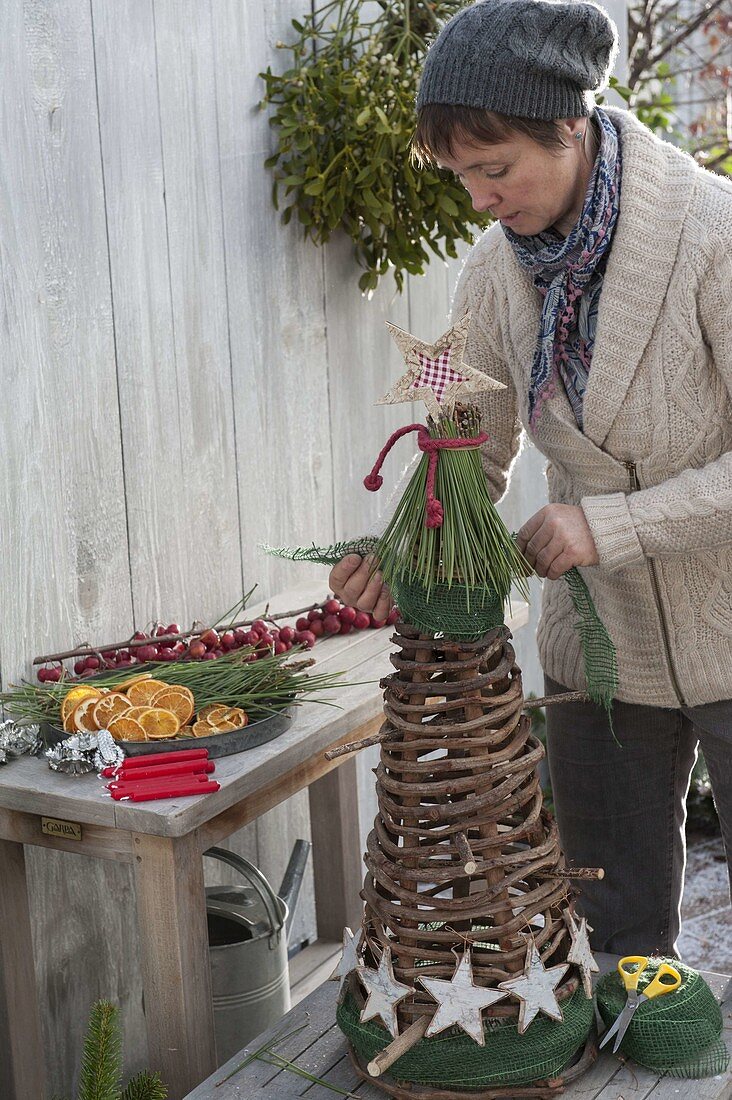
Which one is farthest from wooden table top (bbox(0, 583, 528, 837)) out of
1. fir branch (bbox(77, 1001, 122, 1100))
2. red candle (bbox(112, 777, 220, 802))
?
fir branch (bbox(77, 1001, 122, 1100))

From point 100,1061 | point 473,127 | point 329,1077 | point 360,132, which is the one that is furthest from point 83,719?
point 360,132

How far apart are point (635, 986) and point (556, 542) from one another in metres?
0.54

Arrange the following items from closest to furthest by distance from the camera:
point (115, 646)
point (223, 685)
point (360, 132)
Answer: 1. point (223, 685)
2. point (115, 646)
3. point (360, 132)

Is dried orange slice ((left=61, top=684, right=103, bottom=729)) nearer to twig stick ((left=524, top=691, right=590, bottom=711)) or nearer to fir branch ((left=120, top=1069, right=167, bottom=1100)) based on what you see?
fir branch ((left=120, top=1069, right=167, bottom=1100))

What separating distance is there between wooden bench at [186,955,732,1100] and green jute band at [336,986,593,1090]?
0.07m

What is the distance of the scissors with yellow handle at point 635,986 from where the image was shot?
1.48m

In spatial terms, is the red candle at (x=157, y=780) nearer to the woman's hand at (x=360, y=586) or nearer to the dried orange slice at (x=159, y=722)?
the dried orange slice at (x=159, y=722)

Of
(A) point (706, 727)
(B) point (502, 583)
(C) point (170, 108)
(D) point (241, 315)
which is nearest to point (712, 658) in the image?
(A) point (706, 727)

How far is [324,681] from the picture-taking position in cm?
194

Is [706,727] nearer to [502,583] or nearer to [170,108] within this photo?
[502,583]

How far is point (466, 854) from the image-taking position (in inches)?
53.8

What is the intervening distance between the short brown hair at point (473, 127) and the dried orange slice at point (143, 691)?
2.65 feet

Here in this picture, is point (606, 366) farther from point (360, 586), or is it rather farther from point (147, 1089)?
point (147, 1089)

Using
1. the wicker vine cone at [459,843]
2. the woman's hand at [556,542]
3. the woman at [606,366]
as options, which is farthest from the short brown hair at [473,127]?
the wicker vine cone at [459,843]
